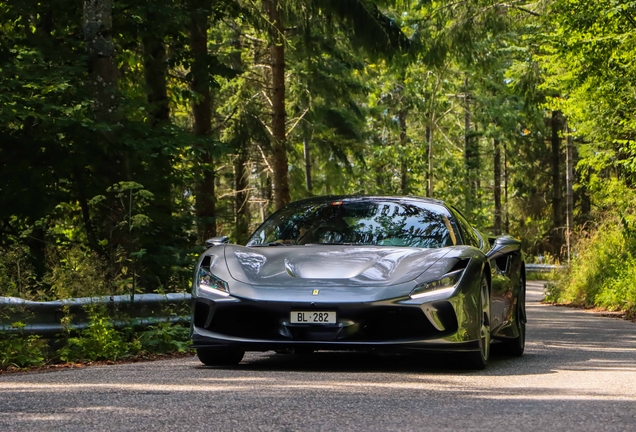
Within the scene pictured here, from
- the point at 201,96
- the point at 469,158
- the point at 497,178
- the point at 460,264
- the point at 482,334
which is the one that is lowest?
the point at 482,334

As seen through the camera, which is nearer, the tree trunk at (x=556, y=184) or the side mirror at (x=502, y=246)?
the side mirror at (x=502, y=246)

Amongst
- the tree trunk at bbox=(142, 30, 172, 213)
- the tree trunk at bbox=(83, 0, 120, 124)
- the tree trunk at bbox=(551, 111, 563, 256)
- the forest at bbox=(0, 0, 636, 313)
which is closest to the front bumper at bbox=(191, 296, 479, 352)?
the forest at bbox=(0, 0, 636, 313)

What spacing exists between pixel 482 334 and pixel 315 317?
141 cm

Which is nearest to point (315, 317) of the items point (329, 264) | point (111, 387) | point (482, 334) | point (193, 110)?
point (329, 264)

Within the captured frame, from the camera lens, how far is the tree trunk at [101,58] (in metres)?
12.5

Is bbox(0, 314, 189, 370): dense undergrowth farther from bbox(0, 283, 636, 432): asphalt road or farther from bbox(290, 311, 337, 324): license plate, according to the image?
bbox(290, 311, 337, 324): license plate

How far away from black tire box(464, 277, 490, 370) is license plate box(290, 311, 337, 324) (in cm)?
111

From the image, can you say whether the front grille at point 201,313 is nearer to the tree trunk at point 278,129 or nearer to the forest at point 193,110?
the forest at point 193,110

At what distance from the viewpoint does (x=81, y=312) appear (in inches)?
367

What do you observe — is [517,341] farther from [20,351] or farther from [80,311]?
[20,351]

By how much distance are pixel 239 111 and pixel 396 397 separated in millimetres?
22615

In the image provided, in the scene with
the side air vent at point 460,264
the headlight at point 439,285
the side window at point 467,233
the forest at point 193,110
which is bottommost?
the headlight at point 439,285

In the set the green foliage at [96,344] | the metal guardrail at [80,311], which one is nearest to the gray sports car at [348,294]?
the green foliage at [96,344]

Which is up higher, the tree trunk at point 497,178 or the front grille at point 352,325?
the tree trunk at point 497,178
